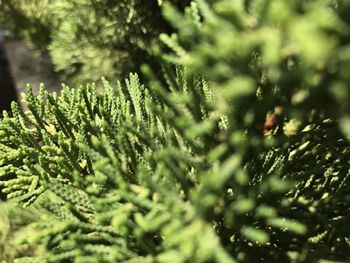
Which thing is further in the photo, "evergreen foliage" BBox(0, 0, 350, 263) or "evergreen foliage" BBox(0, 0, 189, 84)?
"evergreen foliage" BBox(0, 0, 189, 84)

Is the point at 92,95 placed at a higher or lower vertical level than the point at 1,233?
higher

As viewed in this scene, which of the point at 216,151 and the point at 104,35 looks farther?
the point at 104,35

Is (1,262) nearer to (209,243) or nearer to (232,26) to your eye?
(209,243)

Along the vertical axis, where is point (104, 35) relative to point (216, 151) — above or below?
above

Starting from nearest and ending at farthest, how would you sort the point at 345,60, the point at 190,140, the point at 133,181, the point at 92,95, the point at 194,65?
the point at 345,60
the point at 194,65
the point at 190,140
the point at 133,181
the point at 92,95

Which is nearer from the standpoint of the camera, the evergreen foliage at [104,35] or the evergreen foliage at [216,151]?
the evergreen foliage at [216,151]

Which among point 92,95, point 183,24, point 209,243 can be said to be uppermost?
point 92,95

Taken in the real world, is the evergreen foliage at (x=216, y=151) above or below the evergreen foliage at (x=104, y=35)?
below

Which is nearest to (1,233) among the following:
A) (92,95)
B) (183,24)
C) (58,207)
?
(92,95)
